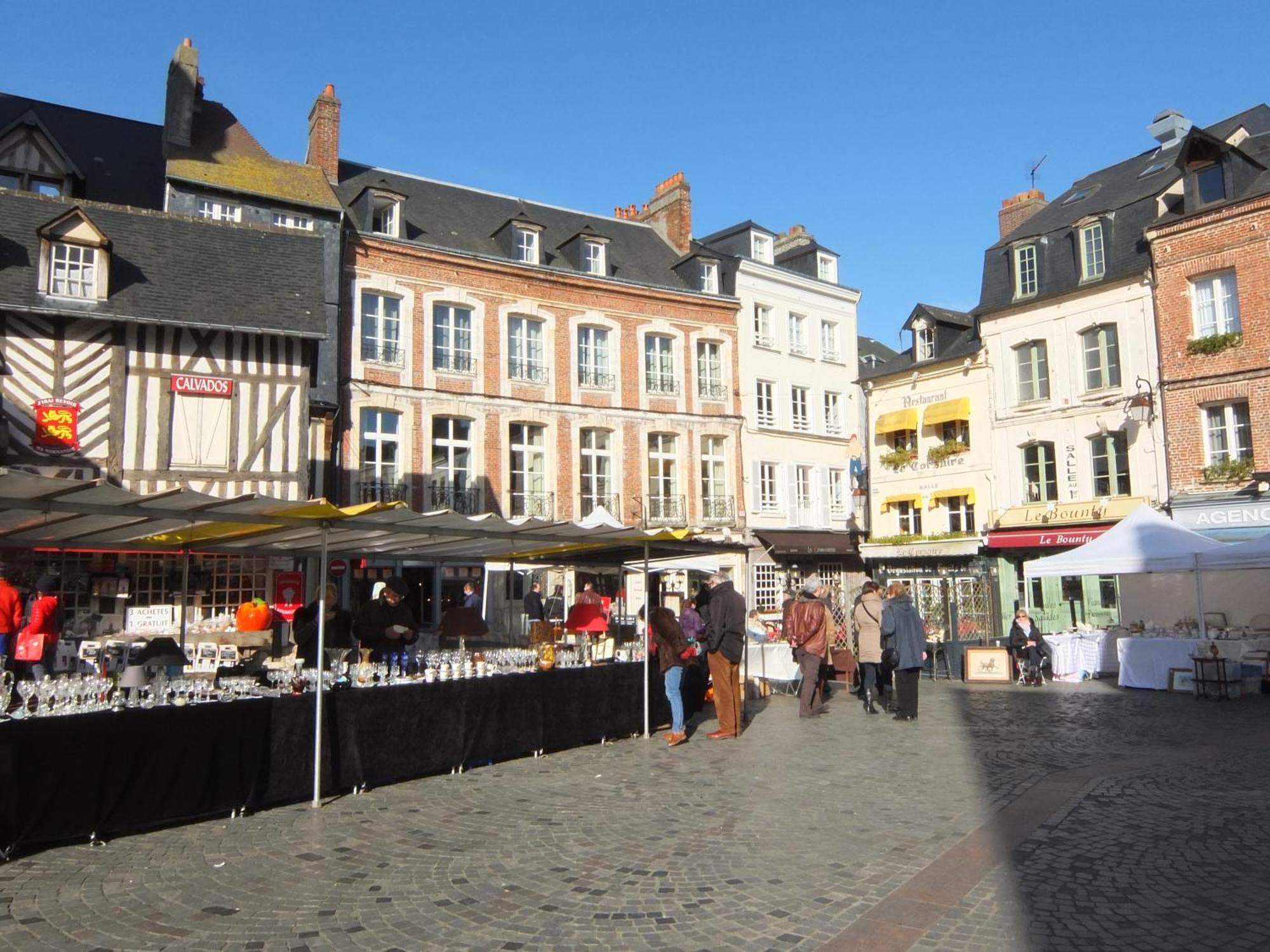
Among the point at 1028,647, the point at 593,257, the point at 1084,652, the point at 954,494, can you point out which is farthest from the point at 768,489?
the point at 1028,647

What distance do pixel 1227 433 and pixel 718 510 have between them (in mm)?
10785

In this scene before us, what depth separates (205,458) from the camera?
15258 millimetres

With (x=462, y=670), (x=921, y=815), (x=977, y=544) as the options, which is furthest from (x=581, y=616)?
(x=977, y=544)

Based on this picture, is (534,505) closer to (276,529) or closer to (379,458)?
(379,458)

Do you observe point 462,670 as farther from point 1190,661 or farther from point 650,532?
point 1190,661

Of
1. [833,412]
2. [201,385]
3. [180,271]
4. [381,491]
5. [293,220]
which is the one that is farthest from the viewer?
[833,412]

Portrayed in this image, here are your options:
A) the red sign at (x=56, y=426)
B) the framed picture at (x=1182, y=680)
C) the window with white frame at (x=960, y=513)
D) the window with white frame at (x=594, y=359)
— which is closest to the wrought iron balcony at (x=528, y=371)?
the window with white frame at (x=594, y=359)

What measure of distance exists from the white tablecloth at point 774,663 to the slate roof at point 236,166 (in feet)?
39.5

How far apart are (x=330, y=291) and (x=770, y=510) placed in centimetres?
1199

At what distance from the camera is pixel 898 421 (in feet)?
84.0

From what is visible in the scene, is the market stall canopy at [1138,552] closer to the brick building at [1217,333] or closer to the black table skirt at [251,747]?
the brick building at [1217,333]

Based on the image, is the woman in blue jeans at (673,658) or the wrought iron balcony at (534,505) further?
the wrought iron balcony at (534,505)

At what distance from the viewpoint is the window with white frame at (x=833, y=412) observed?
2761cm

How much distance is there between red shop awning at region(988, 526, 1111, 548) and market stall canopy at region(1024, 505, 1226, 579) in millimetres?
7152
